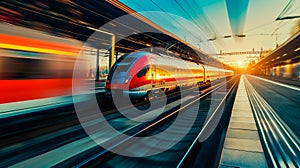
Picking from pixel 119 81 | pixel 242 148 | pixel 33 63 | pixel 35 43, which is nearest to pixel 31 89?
pixel 33 63

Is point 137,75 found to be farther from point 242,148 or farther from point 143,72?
point 242,148

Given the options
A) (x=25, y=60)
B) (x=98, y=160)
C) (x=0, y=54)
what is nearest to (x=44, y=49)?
(x=25, y=60)

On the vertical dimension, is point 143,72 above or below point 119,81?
above

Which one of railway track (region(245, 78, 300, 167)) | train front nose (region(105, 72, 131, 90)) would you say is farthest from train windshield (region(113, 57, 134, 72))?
railway track (region(245, 78, 300, 167))

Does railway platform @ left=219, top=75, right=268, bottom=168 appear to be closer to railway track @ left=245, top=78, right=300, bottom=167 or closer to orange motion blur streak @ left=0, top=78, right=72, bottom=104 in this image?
railway track @ left=245, top=78, right=300, bottom=167

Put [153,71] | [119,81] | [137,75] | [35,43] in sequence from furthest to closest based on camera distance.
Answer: [153,71]
[137,75]
[119,81]
[35,43]

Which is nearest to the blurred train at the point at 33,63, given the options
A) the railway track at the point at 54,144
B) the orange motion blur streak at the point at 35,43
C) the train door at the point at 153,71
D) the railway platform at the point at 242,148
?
the orange motion blur streak at the point at 35,43

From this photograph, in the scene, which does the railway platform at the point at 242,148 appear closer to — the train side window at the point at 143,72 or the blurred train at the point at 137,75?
the blurred train at the point at 137,75

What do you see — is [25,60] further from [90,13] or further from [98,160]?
[98,160]

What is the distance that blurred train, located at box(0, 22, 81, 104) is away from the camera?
20.4 ft

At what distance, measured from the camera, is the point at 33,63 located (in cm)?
705

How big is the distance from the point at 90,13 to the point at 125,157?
29.7ft

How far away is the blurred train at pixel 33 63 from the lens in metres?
6.22

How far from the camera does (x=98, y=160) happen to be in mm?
3426
